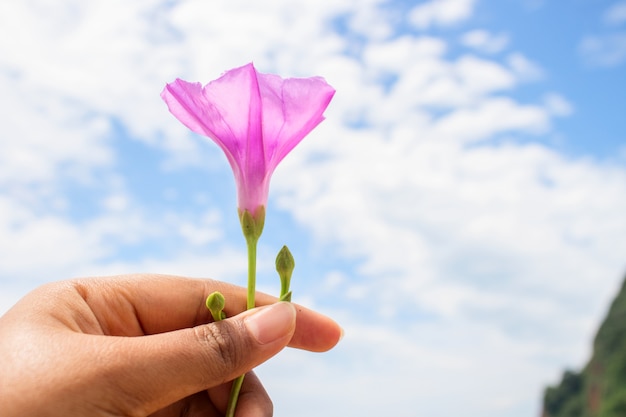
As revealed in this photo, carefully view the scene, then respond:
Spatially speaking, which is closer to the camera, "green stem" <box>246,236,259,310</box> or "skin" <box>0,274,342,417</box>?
"skin" <box>0,274,342,417</box>

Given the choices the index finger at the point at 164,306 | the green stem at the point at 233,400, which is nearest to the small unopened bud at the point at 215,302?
the green stem at the point at 233,400

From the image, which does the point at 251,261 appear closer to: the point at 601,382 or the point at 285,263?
the point at 285,263

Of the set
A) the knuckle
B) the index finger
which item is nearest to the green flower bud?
the knuckle

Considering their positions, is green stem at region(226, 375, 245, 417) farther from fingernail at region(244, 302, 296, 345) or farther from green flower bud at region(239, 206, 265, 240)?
green flower bud at region(239, 206, 265, 240)

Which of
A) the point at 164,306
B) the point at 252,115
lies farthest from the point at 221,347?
the point at 164,306

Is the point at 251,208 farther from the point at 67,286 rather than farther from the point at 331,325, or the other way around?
the point at 331,325

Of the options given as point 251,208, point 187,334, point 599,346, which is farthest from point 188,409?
point 599,346
